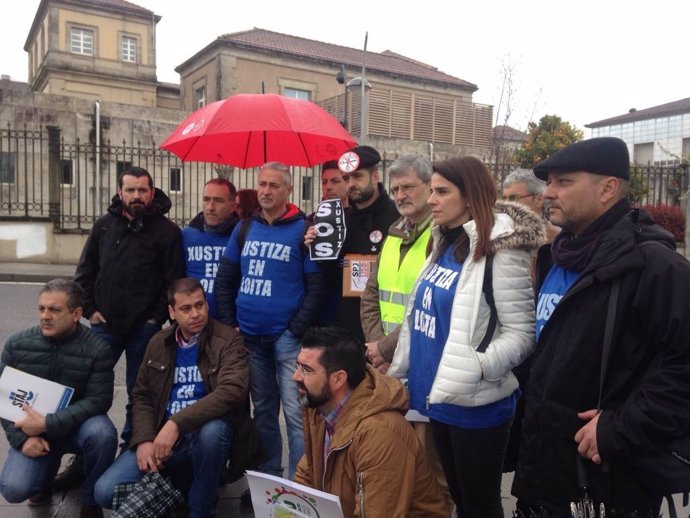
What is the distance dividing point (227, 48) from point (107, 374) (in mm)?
29505

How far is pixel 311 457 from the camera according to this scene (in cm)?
278

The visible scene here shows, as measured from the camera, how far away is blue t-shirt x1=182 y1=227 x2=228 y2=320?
4.21 m

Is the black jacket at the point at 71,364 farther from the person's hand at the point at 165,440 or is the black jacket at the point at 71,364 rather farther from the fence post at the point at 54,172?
the fence post at the point at 54,172

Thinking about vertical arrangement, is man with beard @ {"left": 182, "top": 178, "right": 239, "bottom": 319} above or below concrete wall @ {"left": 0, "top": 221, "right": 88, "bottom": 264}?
above

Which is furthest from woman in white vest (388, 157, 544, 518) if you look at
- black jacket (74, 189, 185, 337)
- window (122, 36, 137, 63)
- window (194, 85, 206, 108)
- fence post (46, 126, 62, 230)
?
window (122, 36, 137, 63)

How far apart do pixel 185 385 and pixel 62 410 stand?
0.68 m

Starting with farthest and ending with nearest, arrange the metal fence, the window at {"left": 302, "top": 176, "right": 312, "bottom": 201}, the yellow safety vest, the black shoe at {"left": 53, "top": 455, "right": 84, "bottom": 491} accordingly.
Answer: the window at {"left": 302, "top": 176, "right": 312, "bottom": 201}, the metal fence, the black shoe at {"left": 53, "top": 455, "right": 84, "bottom": 491}, the yellow safety vest

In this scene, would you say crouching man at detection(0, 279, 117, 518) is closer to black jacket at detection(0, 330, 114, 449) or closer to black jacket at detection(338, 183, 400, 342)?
black jacket at detection(0, 330, 114, 449)

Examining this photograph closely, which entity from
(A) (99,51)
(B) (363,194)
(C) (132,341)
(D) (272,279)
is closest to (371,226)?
(B) (363,194)

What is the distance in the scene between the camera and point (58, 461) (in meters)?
3.62

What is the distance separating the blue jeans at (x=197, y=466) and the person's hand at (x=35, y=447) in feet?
1.32

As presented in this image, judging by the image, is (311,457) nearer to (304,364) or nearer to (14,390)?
(304,364)

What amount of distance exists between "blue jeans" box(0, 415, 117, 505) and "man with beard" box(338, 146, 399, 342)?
1.50m

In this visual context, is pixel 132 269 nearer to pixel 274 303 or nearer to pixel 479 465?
pixel 274 303
